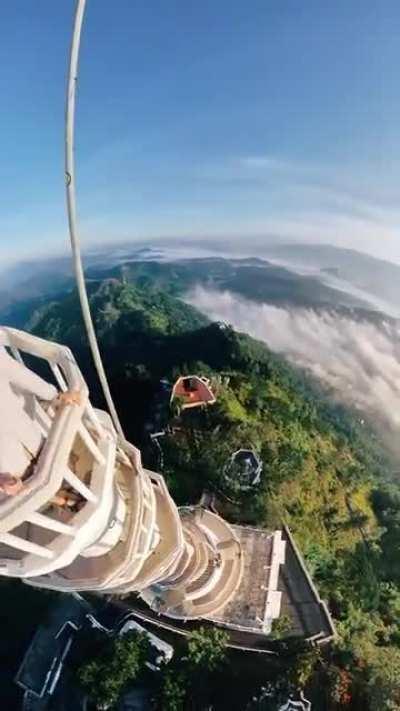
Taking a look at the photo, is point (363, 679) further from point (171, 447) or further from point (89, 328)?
point (89, 328)

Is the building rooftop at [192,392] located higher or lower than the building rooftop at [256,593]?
higher

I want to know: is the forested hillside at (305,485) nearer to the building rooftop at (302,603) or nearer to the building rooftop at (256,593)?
the building rooftop at (302,603)

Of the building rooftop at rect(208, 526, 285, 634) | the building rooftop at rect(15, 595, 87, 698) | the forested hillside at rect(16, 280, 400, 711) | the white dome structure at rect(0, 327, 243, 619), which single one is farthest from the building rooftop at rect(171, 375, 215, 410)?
the white dome structure at rect(0, 327, 243, 619)

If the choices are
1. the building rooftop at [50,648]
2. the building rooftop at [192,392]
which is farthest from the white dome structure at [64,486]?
the building rooftop at [192,392]

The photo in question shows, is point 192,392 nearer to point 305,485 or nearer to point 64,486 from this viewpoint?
point 305,485

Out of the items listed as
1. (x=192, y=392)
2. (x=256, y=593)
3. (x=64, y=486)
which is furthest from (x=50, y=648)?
(x=64, y=486)

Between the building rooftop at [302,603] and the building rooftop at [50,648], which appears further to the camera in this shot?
the building rooftop at [50,648]

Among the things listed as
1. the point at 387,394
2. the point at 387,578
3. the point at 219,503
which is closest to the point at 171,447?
the point at 219,503

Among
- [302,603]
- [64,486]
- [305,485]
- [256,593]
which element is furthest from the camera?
[305,485]
